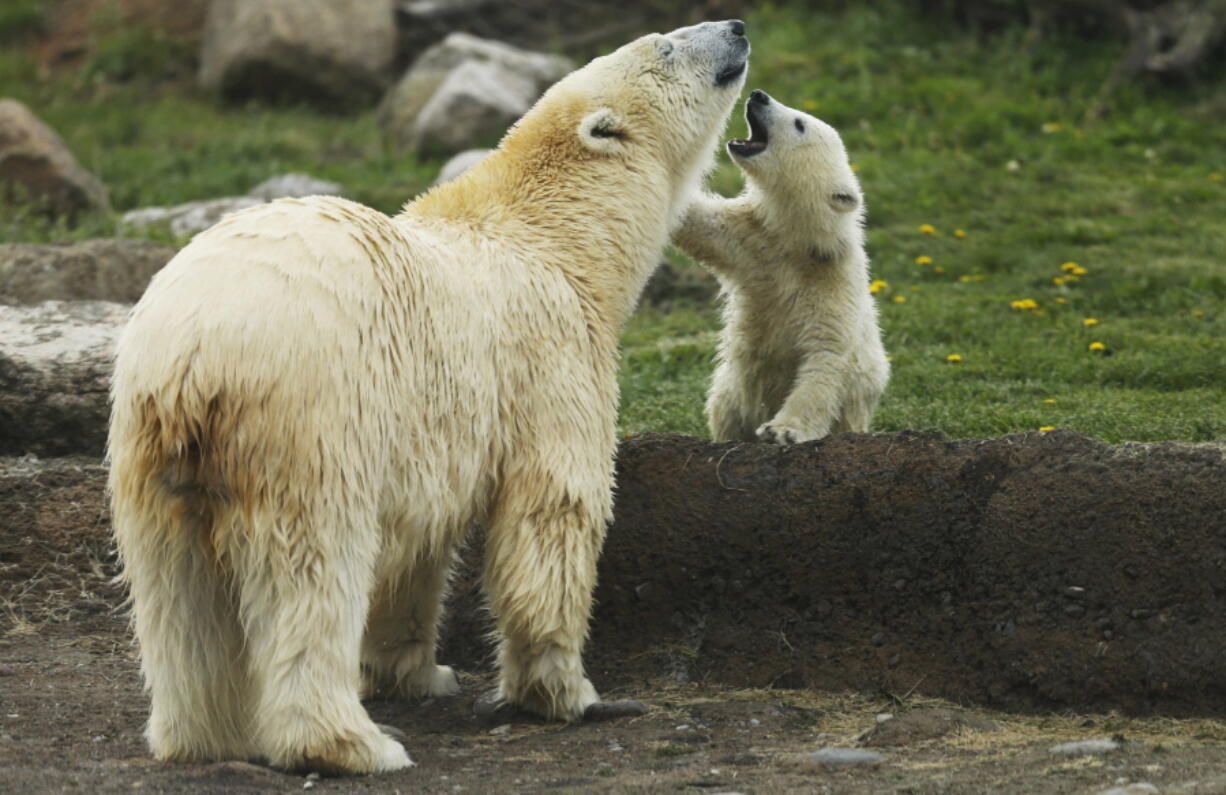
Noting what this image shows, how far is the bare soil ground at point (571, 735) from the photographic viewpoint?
395 centimetres

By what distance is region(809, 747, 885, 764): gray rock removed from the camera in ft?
13.8

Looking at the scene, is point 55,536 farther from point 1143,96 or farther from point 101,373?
point 1143,96

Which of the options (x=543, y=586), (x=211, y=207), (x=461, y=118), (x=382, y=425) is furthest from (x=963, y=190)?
(x=382, y=425)

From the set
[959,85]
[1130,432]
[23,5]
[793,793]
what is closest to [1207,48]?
[959,85]

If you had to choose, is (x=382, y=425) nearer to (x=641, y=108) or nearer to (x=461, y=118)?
(x=641, y=108)

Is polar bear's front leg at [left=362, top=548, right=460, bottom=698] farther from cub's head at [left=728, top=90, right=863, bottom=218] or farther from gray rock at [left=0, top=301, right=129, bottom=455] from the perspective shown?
cub's head at [left=728, top=90, right=863, bottom=218]

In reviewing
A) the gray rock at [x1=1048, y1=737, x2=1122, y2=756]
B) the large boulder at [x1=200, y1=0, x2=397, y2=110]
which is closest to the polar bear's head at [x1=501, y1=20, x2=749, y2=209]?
the gray rock at [x1=1048, y1=737, x2=1122, y2=756]

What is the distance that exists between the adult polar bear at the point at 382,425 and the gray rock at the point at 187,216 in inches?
240

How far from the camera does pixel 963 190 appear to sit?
36.7ft

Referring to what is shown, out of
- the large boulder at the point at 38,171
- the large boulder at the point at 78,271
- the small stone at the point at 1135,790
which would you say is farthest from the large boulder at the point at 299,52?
the small stone at the point at 1135,790

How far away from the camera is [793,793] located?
384cm

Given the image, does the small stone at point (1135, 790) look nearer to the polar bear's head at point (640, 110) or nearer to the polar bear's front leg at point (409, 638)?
the polar bear's front leg at point (409, 638)

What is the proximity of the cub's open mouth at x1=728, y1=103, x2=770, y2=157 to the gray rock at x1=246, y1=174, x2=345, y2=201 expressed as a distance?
19.2 feet

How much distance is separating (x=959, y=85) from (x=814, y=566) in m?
8.38
